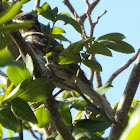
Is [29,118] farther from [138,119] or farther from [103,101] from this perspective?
[103,101]

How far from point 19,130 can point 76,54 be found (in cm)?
48

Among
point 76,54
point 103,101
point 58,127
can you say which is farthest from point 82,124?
point 103,101

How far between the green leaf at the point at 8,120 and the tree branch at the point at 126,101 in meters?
0.53

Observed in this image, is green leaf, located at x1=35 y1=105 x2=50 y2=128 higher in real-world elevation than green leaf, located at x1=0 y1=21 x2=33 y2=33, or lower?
lower

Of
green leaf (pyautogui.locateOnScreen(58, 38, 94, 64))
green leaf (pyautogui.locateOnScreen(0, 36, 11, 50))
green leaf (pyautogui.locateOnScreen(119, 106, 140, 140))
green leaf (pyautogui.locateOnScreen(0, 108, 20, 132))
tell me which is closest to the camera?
green leaf (pyautogui.locateOnScreen(119, 106, 140, 140))

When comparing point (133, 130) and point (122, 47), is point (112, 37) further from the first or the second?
point (133, 130)

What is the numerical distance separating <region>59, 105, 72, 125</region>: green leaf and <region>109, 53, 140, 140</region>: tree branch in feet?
0.72

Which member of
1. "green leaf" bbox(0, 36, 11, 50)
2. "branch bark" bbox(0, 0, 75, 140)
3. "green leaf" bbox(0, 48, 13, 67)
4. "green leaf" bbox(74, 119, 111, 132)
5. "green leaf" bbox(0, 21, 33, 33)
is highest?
"green leaf" bbox(0, 21, 33, 33)

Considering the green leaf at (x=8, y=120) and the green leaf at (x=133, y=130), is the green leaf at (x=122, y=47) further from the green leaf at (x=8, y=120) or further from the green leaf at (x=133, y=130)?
the green leaf at (x=133, y=130)

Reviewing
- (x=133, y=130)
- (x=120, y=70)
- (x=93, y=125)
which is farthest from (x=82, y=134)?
(x=120, y=70)

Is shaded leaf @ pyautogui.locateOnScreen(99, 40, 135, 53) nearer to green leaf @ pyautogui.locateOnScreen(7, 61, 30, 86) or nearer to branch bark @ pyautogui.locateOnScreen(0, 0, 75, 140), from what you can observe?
branch bark @ pyautogui.locateOnScreen(0, 0, 75, 140)

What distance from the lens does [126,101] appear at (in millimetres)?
1602

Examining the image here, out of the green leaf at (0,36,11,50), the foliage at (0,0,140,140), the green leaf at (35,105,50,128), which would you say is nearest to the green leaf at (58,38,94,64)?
the foliage at (0,0,140,140)

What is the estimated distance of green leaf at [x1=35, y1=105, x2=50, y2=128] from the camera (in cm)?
154
